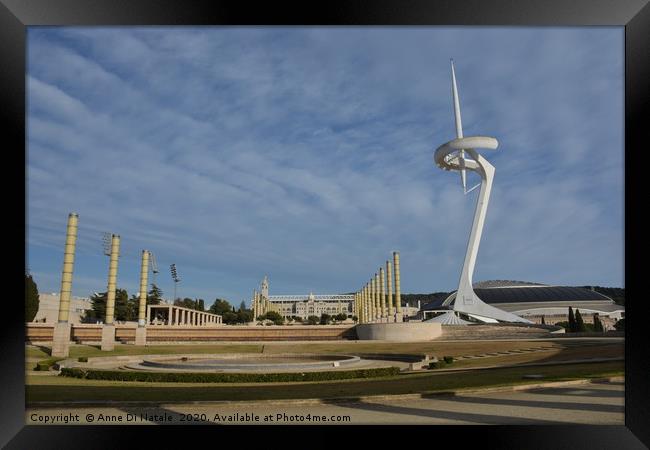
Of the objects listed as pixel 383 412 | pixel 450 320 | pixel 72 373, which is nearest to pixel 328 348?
pixel 72 373

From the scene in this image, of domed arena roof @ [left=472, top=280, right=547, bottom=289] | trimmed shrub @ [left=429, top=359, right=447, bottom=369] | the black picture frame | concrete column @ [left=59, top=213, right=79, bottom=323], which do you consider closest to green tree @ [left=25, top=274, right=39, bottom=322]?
concrete column @ [left=59, top=213, right=79, bottom=323]

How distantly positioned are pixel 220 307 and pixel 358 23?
89.2 m

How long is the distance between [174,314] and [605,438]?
209ft

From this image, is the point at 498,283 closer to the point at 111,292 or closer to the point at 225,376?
the point at 111,292

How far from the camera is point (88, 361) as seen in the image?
21.1m

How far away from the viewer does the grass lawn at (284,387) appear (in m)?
11.5

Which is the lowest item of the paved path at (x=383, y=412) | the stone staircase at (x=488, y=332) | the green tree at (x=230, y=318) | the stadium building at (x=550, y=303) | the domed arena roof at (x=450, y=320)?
the green tree at (x=230, y=318)

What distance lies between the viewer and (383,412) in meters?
9.52

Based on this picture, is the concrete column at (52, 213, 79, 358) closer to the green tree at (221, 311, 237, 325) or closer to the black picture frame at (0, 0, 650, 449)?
the black picture frame at (0, 0, 650, 449)

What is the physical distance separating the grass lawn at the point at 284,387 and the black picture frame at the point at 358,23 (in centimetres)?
339

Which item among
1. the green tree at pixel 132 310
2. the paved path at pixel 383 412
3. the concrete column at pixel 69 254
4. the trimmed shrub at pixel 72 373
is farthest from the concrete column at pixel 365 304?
the paved path at pixel 383 412

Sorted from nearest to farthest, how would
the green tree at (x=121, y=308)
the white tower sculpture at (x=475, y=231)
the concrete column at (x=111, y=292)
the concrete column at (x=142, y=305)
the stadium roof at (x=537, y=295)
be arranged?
the concrete column at (x=111, y=292), the concrete column at (x=142, y=305), the white tower sculpture at (x=475, y=231), the green tree at (x=121, y=308), the stadium roof at (x=537, y=295)

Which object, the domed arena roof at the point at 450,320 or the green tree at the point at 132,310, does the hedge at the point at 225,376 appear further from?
the green tree at the point at 132,310

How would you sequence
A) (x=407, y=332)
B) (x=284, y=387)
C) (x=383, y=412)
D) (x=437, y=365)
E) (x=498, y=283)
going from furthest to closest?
(x=498, y=283) < (x=407, y=332) < (x=437, y=365) < (x=284, y=387) < (x=383, y=412)
